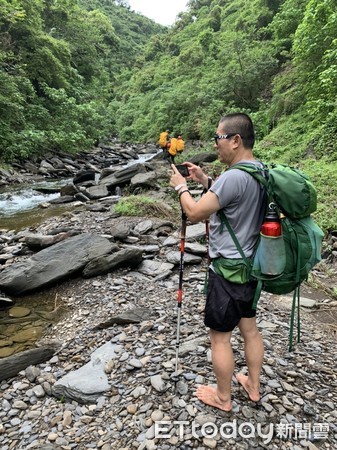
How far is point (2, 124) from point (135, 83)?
4650 cm

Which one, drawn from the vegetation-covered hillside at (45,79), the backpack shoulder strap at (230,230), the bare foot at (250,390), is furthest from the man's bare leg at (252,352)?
the vegetation-covered hillside at (45,79)

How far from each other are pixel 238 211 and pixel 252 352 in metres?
1.27

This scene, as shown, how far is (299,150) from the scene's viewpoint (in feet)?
44.9

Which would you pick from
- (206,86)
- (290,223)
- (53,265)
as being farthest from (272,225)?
(206,86)

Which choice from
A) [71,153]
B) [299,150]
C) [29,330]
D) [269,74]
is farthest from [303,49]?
[71,153]

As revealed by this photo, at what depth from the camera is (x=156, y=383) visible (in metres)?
3.24

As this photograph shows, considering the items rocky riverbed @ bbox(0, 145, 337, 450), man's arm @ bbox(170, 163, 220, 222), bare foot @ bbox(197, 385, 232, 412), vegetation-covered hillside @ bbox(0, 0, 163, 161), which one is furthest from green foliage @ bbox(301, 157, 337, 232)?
vegetation-covered hillside @ bbox(0, 0, 163, 161)

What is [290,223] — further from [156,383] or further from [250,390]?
[156,383]

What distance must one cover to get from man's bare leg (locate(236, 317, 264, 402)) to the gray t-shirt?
0.67 m

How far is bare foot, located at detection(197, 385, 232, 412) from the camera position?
2846 millimetres

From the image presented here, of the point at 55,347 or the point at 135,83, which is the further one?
the point at 135,83

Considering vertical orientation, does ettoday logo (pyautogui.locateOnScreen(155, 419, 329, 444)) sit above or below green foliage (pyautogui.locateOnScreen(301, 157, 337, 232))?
below

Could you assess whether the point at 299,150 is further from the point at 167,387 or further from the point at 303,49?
the point at 167,387

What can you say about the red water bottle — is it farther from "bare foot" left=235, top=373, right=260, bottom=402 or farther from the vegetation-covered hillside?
the vegetation-covered hillside
